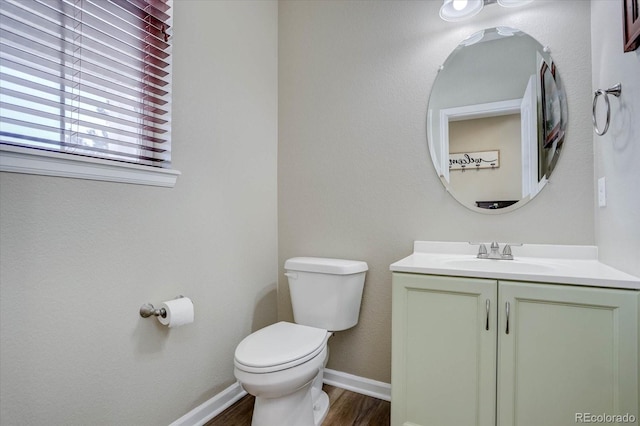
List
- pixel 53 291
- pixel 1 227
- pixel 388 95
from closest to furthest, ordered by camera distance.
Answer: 1. pixel 1 227
2. pixel 53 291
3. pixel 388 95

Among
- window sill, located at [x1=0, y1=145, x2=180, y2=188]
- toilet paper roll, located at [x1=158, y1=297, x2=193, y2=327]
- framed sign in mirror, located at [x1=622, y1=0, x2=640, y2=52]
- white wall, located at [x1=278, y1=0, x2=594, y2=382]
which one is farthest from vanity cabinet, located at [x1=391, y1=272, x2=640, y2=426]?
window sill, located at [x1=0, y1=145, x2=180, y2=188]

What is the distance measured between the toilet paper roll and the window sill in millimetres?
516

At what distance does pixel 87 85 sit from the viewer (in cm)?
121

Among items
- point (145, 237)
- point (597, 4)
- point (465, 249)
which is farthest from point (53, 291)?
point (597, 4)

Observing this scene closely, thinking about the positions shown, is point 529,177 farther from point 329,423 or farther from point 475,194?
point 329,423

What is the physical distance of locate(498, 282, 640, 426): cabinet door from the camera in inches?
40.8

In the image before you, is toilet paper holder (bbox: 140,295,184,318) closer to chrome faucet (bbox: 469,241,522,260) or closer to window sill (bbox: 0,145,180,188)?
window sill (bbox: 0,145,180,188)

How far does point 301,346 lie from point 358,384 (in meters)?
0.73

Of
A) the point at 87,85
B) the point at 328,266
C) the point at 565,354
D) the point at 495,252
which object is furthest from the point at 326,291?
the point at 87,85

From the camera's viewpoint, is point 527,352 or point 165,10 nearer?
point 527,352

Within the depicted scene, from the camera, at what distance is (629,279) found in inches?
40.9

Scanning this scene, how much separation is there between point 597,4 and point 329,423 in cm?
226

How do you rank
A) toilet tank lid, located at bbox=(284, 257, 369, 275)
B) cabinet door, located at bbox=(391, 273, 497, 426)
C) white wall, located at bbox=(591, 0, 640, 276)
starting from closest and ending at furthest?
white wall, located at bbox=(591, 0, 640, 276) < cabinet door, located at bbox=(391, 273, 497, 426) < toilet tank lid, located at bbox=(284, 257, 369, 275)

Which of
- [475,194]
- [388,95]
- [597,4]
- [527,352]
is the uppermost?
[597,4]
